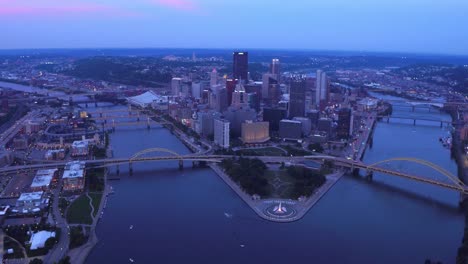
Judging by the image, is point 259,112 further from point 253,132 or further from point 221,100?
point 253,132

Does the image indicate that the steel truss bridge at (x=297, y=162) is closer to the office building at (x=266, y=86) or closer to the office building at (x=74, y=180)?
the office building at (x=74, y=180)

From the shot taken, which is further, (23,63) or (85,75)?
(23,63)

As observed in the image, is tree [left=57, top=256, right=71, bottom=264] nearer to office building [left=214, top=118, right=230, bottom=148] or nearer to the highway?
office building [left=214, top=118, right=230, bottom=148]

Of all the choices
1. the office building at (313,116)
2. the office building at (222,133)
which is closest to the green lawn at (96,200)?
the office building at (222,133)

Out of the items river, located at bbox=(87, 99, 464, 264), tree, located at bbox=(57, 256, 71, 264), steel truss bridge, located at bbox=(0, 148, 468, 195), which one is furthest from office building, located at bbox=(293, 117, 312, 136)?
tree, located at bbox=(57, 256, 71, 264)

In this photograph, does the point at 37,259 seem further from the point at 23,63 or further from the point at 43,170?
the point at 23,63

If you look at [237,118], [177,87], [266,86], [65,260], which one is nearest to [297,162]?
[237,118]

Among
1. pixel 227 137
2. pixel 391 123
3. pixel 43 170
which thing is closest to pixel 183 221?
pixel 43 170
